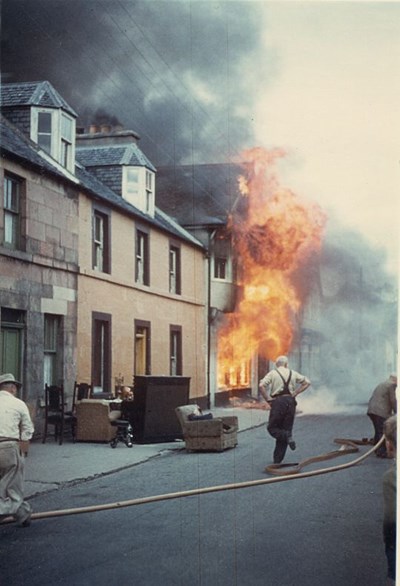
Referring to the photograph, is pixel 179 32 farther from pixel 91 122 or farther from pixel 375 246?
pixel 375 246

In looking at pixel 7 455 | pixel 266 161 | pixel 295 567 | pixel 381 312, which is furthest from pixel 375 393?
pixel 7 455

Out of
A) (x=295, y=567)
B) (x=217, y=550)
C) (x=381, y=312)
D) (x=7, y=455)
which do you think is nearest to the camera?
(x=295, y=567)

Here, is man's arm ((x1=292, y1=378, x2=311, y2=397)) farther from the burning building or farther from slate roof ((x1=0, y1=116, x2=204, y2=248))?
slate roof ((x1=0, y1=116, x2=204, y2=248))

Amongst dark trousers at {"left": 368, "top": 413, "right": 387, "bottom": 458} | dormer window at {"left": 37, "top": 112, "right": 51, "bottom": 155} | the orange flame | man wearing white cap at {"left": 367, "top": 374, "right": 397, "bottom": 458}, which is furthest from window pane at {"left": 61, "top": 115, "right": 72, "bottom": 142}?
dark trousers at {"left": 368, "top": 413, "right": 387, "bottom": 458}

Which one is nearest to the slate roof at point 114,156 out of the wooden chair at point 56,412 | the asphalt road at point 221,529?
the wooden chair at point 56,412

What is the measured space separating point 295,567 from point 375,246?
2.95m

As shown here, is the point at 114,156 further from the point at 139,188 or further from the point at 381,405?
the point at 381,405

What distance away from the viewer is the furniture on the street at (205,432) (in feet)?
23.6

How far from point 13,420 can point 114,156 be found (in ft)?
9.60

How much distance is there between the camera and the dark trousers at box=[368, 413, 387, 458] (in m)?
6.15

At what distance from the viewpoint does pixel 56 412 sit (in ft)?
23.4

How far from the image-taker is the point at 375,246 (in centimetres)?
654

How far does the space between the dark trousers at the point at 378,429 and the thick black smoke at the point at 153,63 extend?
2.76 meters

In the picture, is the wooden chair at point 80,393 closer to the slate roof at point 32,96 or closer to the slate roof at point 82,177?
the slate roof at point 82,177
